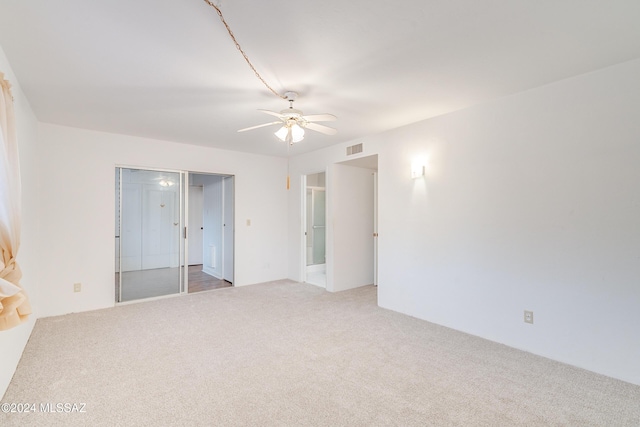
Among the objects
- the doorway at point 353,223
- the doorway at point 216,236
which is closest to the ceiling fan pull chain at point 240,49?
the doorway at point 353,223

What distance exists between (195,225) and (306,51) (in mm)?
6732

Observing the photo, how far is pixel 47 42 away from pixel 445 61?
2.87 m

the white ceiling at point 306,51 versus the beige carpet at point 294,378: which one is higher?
the white ceiling at point 306,51

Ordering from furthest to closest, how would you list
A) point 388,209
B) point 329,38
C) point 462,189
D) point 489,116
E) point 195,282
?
point 195,282 < point 388,209 < point 462,189 < point 489,116 < point 329,38

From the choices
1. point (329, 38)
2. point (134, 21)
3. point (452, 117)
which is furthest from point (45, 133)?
point (452, 117)

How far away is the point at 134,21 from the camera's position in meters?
1.86

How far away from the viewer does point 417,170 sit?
12.5 feet

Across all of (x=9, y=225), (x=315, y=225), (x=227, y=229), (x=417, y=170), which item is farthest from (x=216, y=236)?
(x=9, y=225)

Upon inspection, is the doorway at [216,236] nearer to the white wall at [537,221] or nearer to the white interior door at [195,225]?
the white interior door at [195,225]

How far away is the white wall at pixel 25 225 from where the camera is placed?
7.41 ft

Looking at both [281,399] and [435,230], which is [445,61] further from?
[281,399]

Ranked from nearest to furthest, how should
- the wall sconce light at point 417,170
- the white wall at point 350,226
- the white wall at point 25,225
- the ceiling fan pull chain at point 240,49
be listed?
the ceiling fan pull chain at point 240,49 → the white wall at point 25,225 → the wall sconce light at point 417,170 → the white wall at point 350,226

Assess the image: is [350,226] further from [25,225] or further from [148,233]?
[25,225]

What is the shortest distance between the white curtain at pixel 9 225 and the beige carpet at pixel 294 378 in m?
0.81
